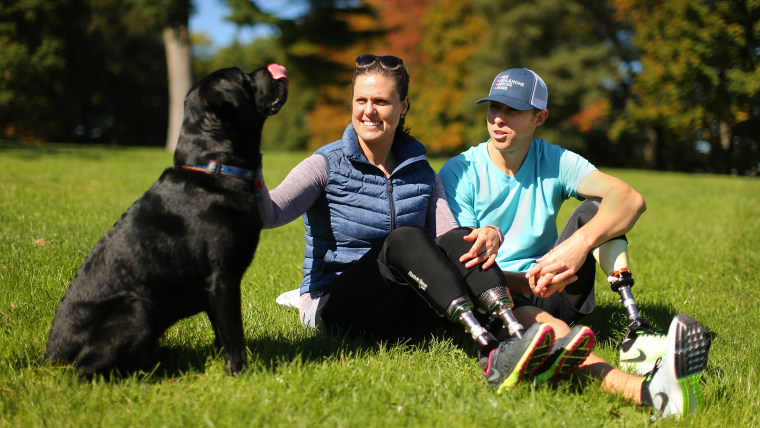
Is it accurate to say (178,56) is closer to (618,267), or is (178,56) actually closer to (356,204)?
(356,204)

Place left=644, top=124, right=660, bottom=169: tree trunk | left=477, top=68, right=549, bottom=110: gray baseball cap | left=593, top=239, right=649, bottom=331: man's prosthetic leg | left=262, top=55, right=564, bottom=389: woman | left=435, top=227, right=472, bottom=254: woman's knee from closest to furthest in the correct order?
left=262, top=55, right=564, bottom=389: woman
left=435, top=227, right=472, bottom=254: woman's knee
left=593, top=239, right=649, bottom=331: man's prosthetic leg
left=477, top=68, right=549, bottom=110: gray baseball cap
left=644, top=124, right=660, bottom=169: tree trunk

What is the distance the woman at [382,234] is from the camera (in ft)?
8.54

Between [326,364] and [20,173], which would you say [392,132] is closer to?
[326,364]

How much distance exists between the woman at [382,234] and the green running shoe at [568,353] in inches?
9.0

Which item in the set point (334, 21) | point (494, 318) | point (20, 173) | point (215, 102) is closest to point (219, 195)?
point (215, 102)

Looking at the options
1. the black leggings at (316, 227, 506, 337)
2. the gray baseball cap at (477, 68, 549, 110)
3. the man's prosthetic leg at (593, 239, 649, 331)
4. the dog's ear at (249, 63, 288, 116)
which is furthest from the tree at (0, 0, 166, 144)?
the man's prosthetic leg at (593, 239, 649, 331)

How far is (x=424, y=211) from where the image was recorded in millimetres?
3154

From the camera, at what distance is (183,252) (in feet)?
7.69

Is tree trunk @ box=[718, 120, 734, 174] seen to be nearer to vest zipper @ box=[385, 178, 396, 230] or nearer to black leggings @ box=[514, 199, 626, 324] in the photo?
black leggings @ box=[514, 199, 626, 324]

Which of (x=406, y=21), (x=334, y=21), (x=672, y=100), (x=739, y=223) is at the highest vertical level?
(x=406, y=21)

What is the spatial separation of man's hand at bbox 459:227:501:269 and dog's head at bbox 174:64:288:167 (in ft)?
3.72

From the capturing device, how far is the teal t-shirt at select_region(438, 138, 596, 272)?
327 cm

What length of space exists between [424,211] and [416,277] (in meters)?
0.65

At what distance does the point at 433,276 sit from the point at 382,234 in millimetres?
581
